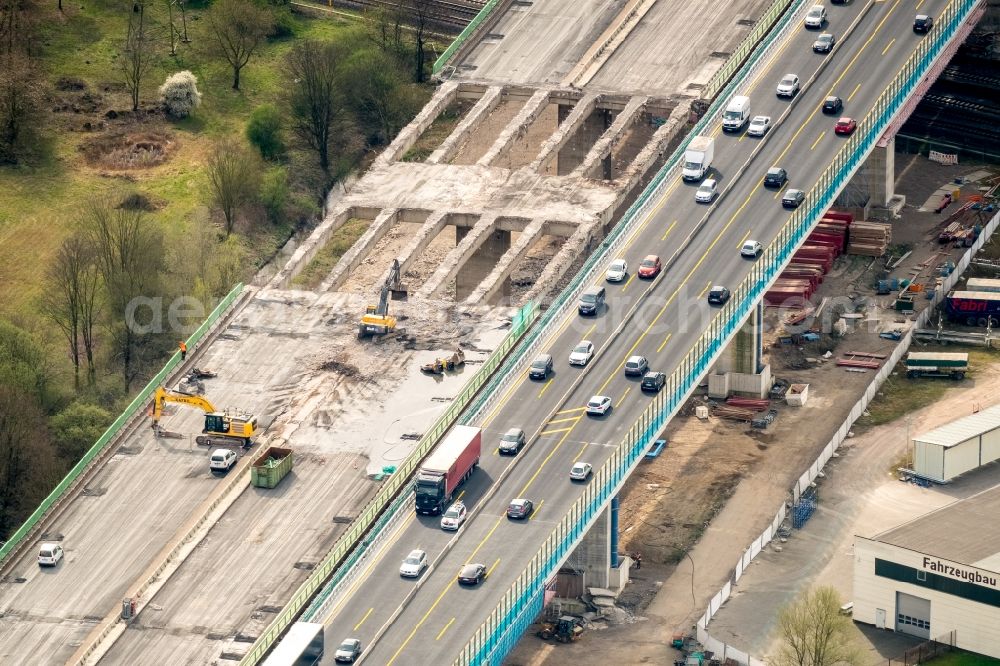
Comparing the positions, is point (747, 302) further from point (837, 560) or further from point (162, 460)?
point (162, 460)

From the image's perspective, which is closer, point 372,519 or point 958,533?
point 958,533

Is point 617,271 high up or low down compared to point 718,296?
up

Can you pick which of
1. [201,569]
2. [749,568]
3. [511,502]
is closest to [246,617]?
[201,569]

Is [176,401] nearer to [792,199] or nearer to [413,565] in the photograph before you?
[413,565]

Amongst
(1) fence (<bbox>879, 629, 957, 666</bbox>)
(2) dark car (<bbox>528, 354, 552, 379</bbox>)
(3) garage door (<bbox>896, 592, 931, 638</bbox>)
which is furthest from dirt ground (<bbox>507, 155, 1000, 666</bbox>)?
(2) dark car (<bbox>528, 354, 552, 379</bbox>)

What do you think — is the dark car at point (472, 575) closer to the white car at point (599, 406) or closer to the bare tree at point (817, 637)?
the bare tree at point (817, 637)

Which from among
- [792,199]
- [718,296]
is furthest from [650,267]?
[792,199]
